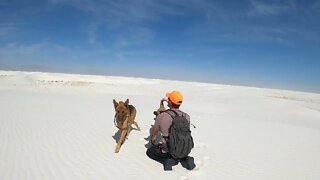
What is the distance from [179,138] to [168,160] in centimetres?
60

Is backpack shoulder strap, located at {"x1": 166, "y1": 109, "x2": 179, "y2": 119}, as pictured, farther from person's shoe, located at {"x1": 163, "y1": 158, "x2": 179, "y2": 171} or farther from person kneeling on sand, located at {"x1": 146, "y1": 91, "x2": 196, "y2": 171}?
person's shoe, located at {"x1": 163, "y1": 158, "x2": 179, "y2": 171}

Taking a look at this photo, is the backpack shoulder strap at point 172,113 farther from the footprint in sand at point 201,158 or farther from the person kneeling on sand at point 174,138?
the footprint in sand at point 201,158

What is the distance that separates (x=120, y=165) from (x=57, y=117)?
261 inches

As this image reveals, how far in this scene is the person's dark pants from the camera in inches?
236

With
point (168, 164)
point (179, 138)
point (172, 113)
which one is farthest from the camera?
point (172, 113)

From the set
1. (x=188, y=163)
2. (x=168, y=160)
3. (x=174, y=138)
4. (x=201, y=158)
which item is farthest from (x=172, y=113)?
(x=201, y=158)

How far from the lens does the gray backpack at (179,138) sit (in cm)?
582

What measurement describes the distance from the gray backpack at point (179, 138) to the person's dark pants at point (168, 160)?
0.68 feet

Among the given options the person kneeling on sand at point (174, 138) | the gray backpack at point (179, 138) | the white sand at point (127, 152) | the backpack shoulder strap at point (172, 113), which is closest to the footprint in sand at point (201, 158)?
the white sand at point (127, 152)

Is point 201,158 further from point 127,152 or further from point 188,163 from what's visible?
point 127,152

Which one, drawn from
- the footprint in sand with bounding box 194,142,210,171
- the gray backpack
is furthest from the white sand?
the gray backpack

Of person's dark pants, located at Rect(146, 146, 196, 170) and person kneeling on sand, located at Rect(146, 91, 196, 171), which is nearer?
person kneeling on sand, located at Rect(146, 91, 196, 171)

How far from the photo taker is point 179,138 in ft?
19.0

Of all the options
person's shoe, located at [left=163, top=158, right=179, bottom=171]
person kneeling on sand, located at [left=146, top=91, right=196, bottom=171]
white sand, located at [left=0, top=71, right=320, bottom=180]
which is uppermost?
person kneeling on sand, located at [left=146, top=91, right=196, bottom=171]
